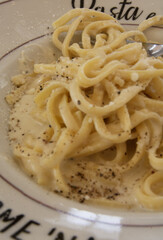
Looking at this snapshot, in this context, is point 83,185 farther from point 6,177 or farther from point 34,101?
point 34,101

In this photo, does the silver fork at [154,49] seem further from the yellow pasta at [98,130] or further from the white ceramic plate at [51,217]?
the white ceramic plate at [51,217]

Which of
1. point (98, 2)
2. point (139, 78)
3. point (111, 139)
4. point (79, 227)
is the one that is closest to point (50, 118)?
point (111, 139)

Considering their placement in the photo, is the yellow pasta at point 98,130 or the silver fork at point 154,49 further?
the silver fork at point 154,49

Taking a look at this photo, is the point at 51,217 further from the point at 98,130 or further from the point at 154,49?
the point at 154,49

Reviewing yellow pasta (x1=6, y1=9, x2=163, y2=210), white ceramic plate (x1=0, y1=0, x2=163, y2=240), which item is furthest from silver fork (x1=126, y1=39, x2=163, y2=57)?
white ceramic plate (x1=0, y1=0, x2=163, y2=240)

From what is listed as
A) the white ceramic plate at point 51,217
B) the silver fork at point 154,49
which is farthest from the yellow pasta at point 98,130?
the silver fork at point 154,49

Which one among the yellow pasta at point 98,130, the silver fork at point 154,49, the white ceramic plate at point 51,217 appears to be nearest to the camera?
the white ceramic plate at point 51,217

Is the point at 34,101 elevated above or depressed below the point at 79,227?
above

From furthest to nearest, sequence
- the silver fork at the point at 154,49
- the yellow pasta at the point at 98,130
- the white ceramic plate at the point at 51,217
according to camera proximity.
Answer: the silver fork at the point at 154,49 → the yellow pasta at the point at 98,130 → the white ceramic plate at the point at 51,217

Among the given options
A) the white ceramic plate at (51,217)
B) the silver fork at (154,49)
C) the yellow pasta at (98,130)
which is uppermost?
the silver fork at (154,49)
